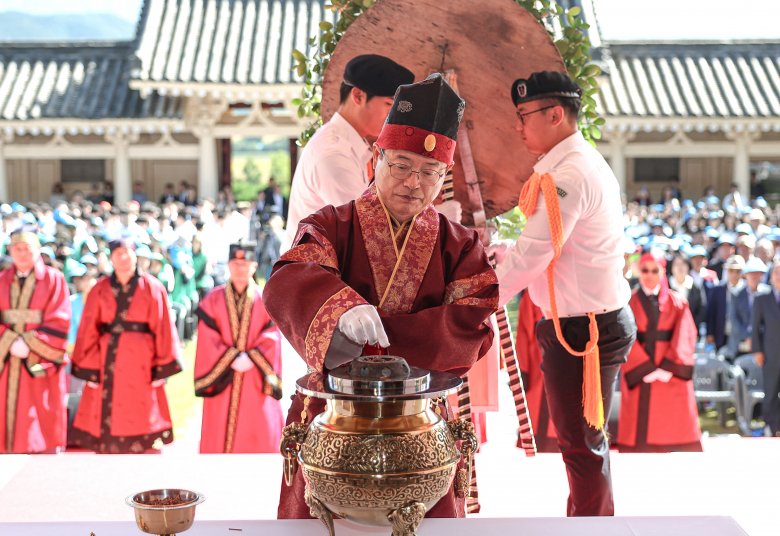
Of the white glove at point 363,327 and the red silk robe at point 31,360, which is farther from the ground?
the white glove at point 363,327

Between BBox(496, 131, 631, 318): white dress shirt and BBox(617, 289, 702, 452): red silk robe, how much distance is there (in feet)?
6.55

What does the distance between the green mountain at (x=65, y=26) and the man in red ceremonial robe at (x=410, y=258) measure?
53.5 metres

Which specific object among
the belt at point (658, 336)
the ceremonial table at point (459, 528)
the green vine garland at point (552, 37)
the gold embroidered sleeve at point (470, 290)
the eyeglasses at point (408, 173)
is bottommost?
the ceremonial table at point (459, 528)

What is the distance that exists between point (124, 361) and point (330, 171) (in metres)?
2.53

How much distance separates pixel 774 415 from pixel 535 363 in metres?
1.62

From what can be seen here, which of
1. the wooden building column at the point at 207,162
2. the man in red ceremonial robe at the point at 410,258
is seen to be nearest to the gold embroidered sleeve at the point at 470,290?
the man in red ceremonial robe at the point at 410,258

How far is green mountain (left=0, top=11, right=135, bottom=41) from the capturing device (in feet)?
168

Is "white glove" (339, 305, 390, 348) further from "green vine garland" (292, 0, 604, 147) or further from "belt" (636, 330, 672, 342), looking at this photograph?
"belt" (636, 330, 672, 342)

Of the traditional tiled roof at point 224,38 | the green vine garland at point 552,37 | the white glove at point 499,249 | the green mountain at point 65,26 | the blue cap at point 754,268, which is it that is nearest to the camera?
the white glove at point 499,249

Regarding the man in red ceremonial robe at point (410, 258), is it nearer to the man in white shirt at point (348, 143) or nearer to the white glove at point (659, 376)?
the man in white shirt at point (348, 143)

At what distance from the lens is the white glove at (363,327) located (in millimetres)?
1401

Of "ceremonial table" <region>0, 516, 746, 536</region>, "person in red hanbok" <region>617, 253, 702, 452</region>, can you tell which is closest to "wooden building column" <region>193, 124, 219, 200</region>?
"person in red hanbok" <region>617, 253, 702, 452</region>

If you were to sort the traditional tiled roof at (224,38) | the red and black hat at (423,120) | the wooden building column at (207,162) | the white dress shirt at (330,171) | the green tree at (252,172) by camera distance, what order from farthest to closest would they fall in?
the green tree at (252,172)
the wooden building column at (207,162)
the traditional tiled roof at (224,38)
the white dress shirt at (330,171)
the red and black hat at (423,120)

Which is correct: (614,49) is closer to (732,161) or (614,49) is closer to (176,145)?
(732,161)
